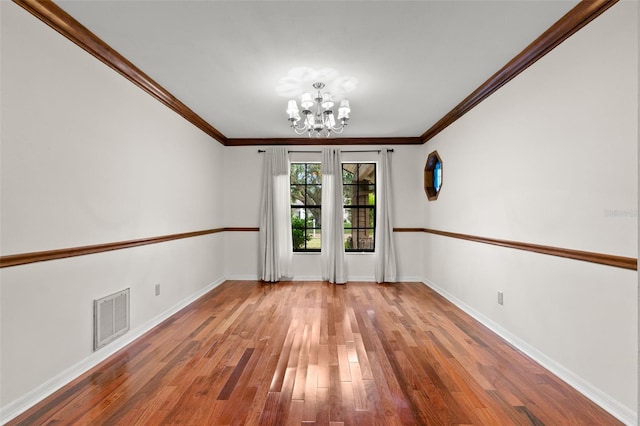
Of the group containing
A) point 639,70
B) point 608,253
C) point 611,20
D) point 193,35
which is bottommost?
point 608,253

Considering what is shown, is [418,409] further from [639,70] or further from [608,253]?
[639,70]

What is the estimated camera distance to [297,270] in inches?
216

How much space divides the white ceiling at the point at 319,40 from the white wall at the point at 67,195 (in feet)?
1.28

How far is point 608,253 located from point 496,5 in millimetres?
1746

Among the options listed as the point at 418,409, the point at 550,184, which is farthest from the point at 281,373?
the point at 550,184

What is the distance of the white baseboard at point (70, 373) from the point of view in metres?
1.75

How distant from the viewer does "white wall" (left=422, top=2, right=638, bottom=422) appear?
175 cm

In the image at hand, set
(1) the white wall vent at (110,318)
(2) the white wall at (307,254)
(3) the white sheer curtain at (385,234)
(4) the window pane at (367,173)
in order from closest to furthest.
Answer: (1) the white wall vent at (110,318) → (3) the white sheer curtain at (385,234) → (2) the white wall at (307,254) → (4) the window pane at (367,173)

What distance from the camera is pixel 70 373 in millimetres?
2146

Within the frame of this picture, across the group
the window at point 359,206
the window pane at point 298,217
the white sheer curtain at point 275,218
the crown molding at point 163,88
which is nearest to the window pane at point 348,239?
the window at point 359,206

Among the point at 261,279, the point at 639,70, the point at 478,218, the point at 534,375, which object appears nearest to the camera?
the point at 639,70

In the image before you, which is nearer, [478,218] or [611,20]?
[611,20]

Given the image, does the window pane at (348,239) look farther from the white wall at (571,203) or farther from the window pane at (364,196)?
the white wall at (571,203)

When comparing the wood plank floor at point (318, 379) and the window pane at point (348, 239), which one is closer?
the wood plank floor at point (318, 379)
